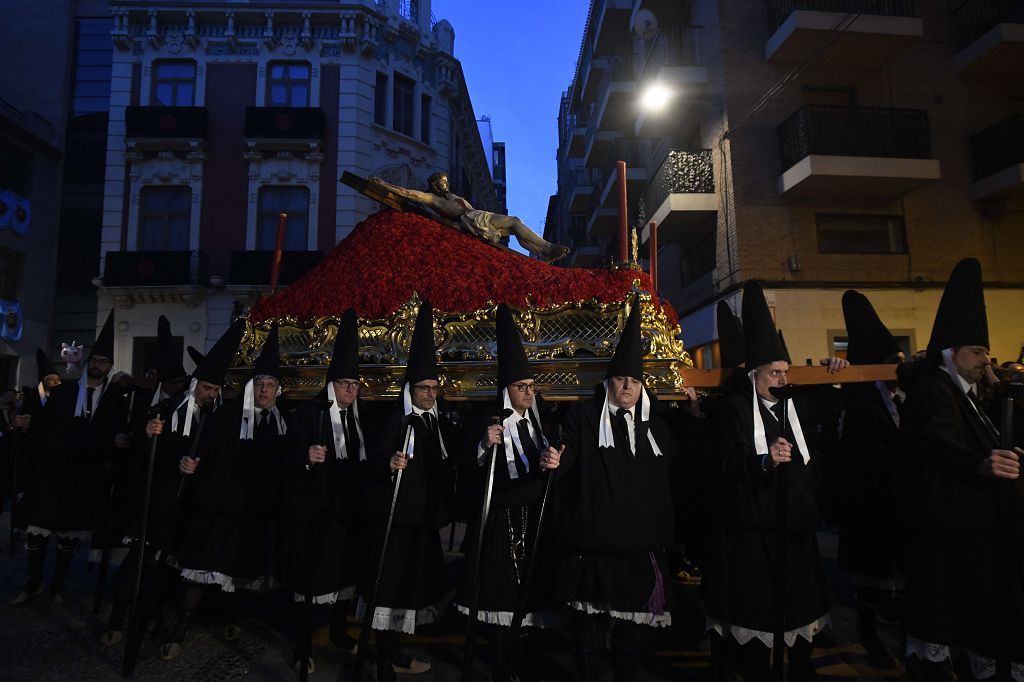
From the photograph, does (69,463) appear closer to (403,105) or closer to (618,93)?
(618,93)

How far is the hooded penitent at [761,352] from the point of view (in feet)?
10.8

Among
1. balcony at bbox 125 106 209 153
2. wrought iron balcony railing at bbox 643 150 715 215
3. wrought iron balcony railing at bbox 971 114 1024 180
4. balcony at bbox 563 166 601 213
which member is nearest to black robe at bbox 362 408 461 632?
wrought iron balcony railing at bbox 643 150 715 215

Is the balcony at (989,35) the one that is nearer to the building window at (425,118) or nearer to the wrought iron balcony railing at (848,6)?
the wrought iron balcony railing at (848,6)

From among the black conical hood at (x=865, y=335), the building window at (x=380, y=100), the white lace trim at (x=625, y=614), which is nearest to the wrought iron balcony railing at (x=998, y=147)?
the black conical hood at (x=865, y=335)

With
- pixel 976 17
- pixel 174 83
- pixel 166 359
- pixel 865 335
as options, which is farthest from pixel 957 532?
pixel 174 83

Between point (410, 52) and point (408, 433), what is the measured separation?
1845cm

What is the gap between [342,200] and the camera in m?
16.5

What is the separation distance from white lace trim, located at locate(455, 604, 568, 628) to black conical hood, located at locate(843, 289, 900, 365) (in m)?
2.97

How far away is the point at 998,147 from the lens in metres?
11.7

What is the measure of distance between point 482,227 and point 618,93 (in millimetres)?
12389

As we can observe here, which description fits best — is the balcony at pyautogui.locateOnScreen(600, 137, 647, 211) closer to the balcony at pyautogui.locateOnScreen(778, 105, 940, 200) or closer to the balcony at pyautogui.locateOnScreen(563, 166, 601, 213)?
the balcony at pyautogui.locateOnScreen(563, 166, 601, 213)

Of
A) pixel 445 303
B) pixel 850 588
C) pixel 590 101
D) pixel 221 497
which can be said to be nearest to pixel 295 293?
pixel 445 303

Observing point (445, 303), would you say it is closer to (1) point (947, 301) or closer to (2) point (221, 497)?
(2) point (221, 497)

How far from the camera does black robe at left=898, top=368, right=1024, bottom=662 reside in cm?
266
